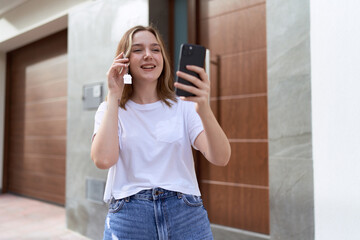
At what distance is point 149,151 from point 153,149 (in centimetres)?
2

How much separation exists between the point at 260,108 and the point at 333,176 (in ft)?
2.81

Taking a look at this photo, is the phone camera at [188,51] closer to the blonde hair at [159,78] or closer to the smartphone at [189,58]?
the smartphone at [189,58]

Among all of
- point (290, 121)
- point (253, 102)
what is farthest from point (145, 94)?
point (253, 102)

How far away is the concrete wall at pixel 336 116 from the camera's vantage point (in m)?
1.98

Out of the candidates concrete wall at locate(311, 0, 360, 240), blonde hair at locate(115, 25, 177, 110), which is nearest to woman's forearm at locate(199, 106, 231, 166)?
blonde hair at locate(115, 25, 177, 110)

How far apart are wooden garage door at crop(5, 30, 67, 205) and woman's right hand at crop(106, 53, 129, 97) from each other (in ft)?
13.5

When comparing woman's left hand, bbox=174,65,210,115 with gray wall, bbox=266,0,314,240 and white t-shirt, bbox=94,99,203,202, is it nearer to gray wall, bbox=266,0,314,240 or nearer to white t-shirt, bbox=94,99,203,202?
white t-shirt, bbox=94,99,203,202

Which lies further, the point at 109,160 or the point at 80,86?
the point at 80,86

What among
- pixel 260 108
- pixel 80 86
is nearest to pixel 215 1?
pixel 260 108

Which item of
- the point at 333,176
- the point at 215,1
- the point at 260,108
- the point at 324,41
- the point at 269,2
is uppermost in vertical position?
the point at 215,1

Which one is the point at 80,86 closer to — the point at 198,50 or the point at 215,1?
the point at 215,1

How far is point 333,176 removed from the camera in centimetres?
204

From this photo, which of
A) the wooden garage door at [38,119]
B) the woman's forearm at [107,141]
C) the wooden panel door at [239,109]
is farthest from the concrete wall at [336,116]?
the wooden garage door at [38,119]

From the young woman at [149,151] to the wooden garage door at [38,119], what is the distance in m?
4.08
